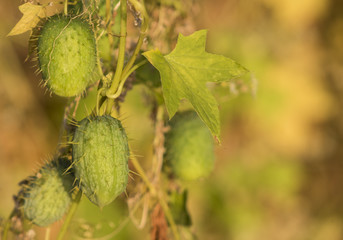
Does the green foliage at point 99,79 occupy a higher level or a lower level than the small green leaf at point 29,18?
lower

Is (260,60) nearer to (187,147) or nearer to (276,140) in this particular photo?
(276,140)

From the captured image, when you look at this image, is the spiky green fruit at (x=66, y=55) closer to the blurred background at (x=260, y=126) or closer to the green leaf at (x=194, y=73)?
the green leaf at (x=194, y=73)

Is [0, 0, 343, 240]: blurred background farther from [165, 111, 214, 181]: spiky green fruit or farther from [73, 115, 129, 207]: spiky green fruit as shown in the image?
[73, 115, 129, 207]: spiky green fruit

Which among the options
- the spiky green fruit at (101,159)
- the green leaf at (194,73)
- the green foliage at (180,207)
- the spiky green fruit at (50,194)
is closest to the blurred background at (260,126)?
the green foliage at (180,207)

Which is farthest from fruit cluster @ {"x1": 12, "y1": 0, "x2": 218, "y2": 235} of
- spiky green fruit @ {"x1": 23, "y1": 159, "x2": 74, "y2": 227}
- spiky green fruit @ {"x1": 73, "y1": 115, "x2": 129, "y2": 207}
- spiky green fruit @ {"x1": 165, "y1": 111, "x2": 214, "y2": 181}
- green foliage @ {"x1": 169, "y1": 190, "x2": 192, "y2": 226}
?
green foliage @ {"x1": 169, "y1": 190, "x2": 192, "y2": 226}

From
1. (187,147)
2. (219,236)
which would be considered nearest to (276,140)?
(219,236)

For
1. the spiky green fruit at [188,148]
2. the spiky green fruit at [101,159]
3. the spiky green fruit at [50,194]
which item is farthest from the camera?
the spiky green fruit at [188,148]
